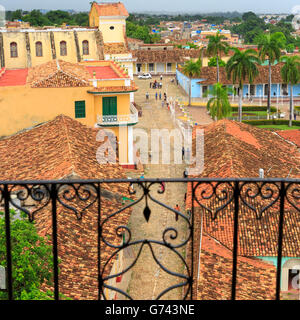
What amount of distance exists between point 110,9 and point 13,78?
81.4ft

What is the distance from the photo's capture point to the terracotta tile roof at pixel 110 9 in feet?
177

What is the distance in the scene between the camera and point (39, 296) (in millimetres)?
9992

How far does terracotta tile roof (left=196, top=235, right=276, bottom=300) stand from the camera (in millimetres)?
Result: 14570

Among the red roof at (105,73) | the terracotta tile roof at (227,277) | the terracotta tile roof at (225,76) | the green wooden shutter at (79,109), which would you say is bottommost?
the terracotta tile roof at (227,277)

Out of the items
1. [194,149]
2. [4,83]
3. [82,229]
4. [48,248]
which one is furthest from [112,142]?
[48,248]

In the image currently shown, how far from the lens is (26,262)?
413 inches

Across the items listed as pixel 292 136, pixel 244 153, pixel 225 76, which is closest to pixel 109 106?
pixel 244 153

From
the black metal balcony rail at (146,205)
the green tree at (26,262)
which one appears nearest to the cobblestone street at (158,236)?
the green tree at (26,262)

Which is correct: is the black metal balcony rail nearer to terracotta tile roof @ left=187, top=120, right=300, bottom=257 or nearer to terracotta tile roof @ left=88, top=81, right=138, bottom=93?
terracotta tile roof @ left=187, top=120, right=300, bottom=257

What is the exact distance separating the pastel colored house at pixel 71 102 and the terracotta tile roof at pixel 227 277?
12803mm

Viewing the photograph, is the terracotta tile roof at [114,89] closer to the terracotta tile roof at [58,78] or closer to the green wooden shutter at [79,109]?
the terracotta tile roof at [58,78]

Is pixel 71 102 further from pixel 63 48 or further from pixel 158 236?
pixel 63 48

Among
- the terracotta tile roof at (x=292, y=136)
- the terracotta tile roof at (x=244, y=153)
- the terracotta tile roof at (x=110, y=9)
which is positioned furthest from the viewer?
the terracotta tile roof at (x=110, y=9)

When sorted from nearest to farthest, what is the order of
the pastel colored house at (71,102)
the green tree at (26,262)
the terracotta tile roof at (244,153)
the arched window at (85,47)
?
the green tree at (26,262) < the terracotta tile roof at (244,153) < the pastel colored house at (71,102) < the arched window at (85,47)
